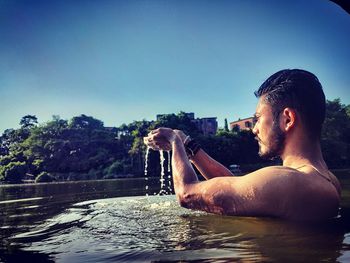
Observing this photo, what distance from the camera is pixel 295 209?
2.43 metres

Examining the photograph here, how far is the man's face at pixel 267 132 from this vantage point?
275 centimetres

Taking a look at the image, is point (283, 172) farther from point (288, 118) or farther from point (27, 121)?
point (27, 121)

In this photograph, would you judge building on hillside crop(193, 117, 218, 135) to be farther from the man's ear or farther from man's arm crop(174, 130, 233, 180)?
the man's ear

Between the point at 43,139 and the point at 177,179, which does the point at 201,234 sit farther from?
the point at 43,139

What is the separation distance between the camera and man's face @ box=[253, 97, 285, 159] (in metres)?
2.75

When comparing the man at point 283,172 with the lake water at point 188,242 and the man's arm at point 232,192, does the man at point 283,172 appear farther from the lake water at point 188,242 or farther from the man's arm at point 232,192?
the lake water at point 188,242

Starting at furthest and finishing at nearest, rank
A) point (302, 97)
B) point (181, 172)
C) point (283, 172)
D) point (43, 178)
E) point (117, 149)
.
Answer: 1. point (117, 149)
2. point (43, 178)
3. point (181, 172)
4. point (302, 97)
5. point (283, 172)

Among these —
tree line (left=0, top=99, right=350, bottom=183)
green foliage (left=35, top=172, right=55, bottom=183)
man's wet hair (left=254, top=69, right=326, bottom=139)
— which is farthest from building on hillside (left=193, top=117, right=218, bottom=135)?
man's wet hair (left=254, top=69, right=326, bottom=139)

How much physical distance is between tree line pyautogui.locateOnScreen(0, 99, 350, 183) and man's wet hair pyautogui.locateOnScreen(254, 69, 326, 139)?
48981mm

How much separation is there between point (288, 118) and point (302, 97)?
201mm

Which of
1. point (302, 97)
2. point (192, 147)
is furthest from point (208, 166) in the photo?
point (302, 97)

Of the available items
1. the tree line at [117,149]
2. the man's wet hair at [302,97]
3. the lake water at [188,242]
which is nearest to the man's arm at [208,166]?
the lake water at [188,242]

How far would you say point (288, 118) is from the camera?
2.66 meters

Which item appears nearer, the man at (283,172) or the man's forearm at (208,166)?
the man at (283,172)
